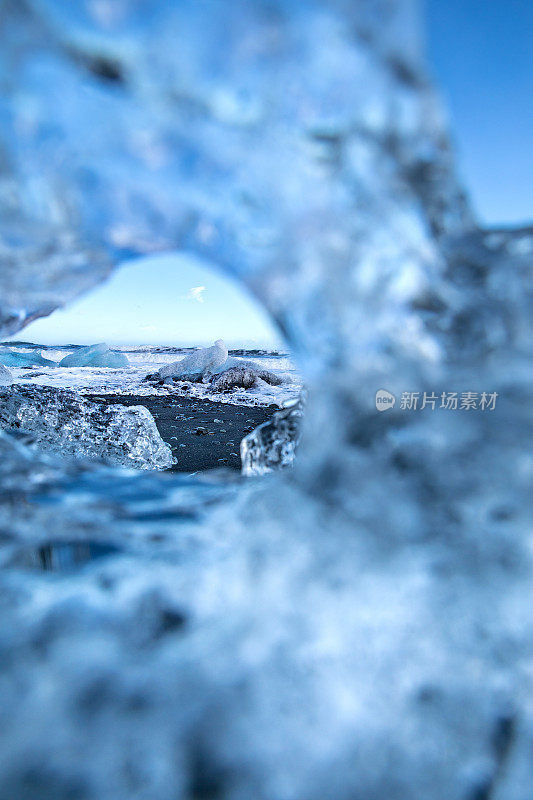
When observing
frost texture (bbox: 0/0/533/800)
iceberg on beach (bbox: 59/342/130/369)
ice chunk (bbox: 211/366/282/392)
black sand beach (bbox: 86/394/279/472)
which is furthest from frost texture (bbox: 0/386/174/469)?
iceberg on beach (bbox: 59/342/130/369)

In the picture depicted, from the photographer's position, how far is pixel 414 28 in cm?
80

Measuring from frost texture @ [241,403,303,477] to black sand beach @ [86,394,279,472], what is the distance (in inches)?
44.5

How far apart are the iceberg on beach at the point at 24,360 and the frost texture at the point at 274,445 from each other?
12378mm

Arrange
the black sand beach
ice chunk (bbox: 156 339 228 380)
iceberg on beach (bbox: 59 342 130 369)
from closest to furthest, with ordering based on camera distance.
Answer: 1. the black sand beach
2. ice chunk (bbox: 156 339 228 380)
3. iceberg on beach (bbox: 59 342 130 369)

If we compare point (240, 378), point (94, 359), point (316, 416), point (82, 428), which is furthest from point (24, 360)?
point (316, 416)

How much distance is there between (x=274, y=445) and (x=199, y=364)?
845cm

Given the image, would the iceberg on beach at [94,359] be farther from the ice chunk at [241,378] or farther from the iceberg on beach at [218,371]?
the ice chunk at [241,378]

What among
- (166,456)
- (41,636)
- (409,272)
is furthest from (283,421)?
(166,456)

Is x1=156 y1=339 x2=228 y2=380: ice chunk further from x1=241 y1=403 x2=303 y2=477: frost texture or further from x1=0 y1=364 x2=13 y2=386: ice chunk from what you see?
x1=241 y1=403 x2=303 y2=477: frost texture

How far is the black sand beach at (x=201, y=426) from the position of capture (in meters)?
3.31

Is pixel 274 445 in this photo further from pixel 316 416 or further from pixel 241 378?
pixel 241 378

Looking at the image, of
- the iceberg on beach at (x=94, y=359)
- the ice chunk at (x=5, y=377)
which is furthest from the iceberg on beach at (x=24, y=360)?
the ice chunk at (x=5, y=377)

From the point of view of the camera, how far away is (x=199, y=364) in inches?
398

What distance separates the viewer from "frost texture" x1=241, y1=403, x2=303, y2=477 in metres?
1.84
